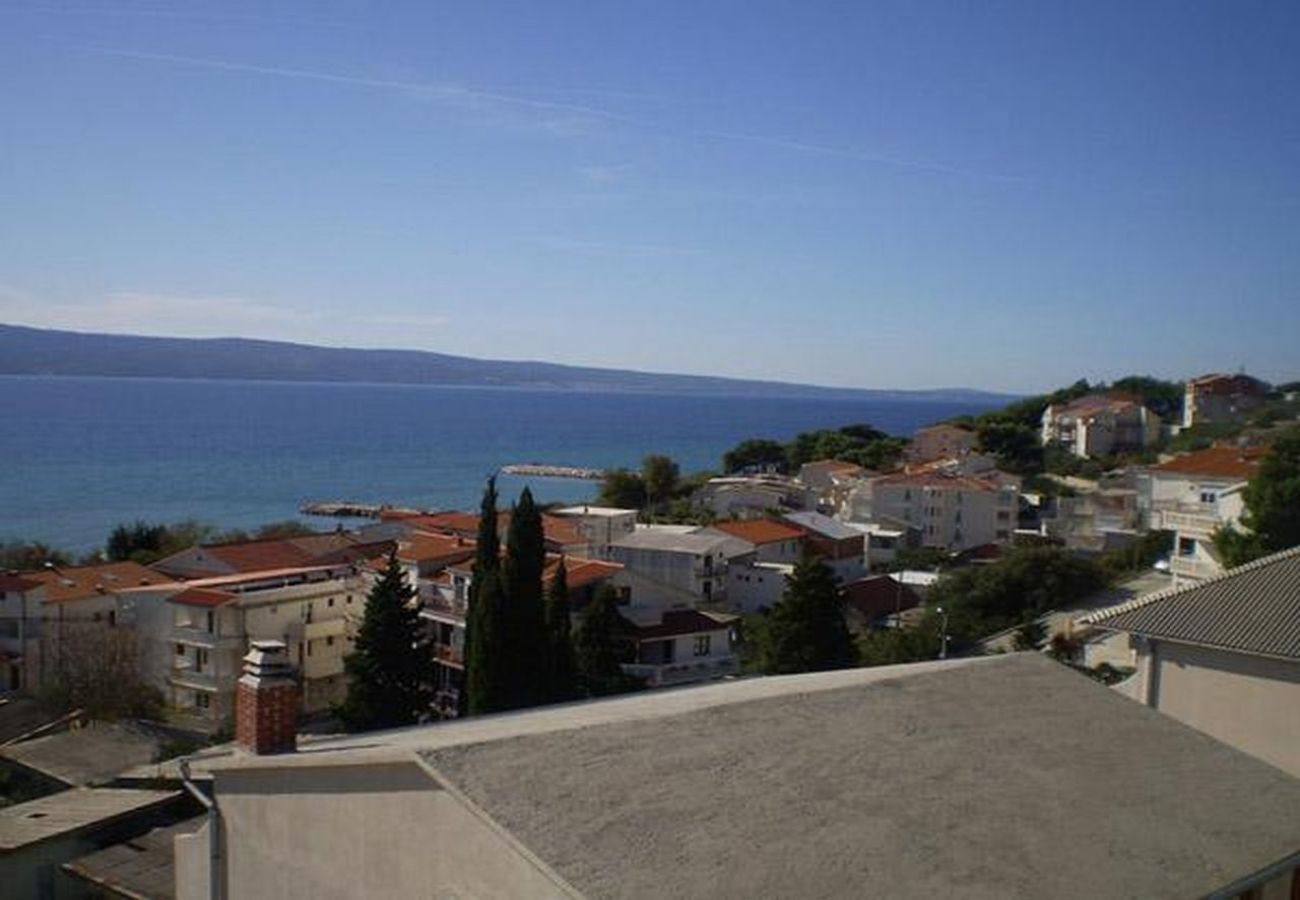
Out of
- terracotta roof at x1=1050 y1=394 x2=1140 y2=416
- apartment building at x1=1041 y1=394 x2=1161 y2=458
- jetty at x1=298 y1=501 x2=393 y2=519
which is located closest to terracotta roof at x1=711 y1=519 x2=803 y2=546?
apartment building at x1=1041 y1=394 x2=1161 y2=458

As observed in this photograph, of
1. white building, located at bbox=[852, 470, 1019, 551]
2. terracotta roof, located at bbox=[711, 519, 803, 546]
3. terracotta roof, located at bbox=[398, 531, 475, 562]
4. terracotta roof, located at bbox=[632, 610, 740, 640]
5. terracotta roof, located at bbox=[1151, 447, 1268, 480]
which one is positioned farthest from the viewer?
white building, located at bbox=[852, 470, 1019, 551]

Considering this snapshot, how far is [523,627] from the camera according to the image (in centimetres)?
2172

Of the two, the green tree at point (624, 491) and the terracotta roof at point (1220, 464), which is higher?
the terracotta roof at point (1220, 464)

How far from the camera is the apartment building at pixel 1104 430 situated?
8431cm

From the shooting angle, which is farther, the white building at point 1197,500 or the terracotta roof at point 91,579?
the terracotta roof at point 91,579

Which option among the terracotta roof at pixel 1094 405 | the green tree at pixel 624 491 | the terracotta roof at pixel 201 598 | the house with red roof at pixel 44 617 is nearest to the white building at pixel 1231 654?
the terracotta roof at pixel 201 598

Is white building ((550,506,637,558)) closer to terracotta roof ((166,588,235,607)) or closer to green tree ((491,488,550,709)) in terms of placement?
terracotta roof ((166,588,235,607))

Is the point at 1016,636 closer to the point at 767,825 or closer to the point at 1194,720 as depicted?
the point at 1194,720

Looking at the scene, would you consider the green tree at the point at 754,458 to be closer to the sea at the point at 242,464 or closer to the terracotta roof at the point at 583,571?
the sea at the point at 242,464

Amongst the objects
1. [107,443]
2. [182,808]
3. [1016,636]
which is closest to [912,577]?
[1016,636]

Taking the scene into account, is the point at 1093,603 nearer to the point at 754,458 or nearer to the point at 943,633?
the point at 943,633

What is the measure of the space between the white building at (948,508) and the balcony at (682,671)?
27054 millimetres

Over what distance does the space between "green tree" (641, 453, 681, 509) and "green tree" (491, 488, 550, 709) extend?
166 feet

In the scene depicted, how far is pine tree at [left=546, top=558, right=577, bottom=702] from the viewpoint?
22373 millimetres
